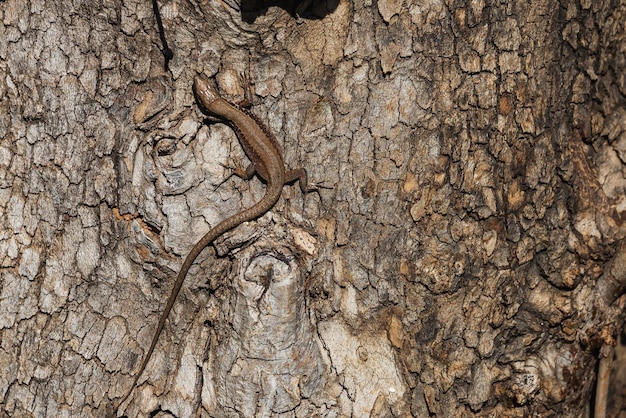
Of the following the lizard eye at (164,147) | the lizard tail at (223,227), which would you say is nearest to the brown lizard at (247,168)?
the lizard tail at (223,227)

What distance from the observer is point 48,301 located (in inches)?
99.8

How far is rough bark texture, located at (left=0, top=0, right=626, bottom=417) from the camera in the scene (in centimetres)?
247

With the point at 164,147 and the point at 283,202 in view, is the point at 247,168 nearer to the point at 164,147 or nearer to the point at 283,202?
the point at 283,202

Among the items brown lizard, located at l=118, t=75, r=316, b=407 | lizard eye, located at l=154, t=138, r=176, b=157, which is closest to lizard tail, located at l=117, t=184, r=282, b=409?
brown lizard, located at l=118, t=75, r=316, b=407

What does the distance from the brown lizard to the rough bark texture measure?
41 mm

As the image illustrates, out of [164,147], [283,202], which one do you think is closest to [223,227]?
[283,202]

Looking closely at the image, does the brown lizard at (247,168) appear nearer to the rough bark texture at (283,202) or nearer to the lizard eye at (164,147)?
the rough bark texture at (283,202)

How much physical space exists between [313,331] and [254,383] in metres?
0.31

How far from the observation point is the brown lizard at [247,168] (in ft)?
8.05

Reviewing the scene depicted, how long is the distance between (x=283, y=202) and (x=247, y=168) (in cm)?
20

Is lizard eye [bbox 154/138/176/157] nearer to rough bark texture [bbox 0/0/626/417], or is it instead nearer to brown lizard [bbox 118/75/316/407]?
rough bark texture [bbox 0/0/626/417]

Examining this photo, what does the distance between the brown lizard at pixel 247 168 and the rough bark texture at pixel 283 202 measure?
0.04 metres

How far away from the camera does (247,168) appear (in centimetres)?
261

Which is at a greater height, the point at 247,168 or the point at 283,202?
the point at 247,168
